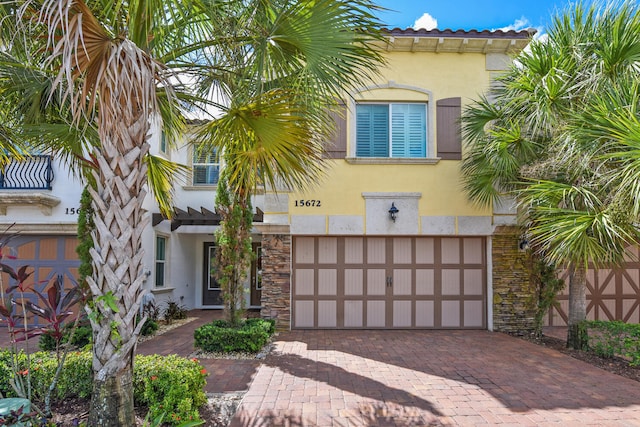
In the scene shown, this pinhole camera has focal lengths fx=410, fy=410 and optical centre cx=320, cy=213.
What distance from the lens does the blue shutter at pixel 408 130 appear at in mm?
10094

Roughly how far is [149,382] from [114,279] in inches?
58.4

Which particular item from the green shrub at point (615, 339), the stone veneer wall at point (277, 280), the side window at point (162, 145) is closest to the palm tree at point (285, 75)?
the stone veneer wall at point (277, 280)

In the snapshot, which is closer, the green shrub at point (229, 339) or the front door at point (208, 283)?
the green shrub at point (229, 339)

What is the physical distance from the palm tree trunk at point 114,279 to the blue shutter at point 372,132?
22.5 ft

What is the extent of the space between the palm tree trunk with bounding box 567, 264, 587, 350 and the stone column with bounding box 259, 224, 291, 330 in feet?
19.6

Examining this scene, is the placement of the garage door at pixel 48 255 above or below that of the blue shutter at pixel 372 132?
below

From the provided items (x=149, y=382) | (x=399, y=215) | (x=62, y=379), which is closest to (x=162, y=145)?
(x=399, y=215)

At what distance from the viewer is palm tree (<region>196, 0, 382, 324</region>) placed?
4043 mm

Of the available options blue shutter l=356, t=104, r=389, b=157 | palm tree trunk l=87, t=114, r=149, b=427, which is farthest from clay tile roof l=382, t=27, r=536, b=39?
palm tree trunk l=87, t=114, r=149, b=427

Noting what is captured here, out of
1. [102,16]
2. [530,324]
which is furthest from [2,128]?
[530,324]

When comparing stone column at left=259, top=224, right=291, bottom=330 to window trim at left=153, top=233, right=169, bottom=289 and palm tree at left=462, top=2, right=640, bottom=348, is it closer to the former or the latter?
window trim at left=153, top=233, right=169, bottom=289

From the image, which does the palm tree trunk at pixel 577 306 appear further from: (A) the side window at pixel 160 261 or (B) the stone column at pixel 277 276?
(A) the side window at pixel 160 261

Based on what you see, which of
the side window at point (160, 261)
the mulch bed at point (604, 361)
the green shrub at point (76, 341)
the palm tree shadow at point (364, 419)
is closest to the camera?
the palm tree shadow at point (364, 419)

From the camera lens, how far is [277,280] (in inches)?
389
